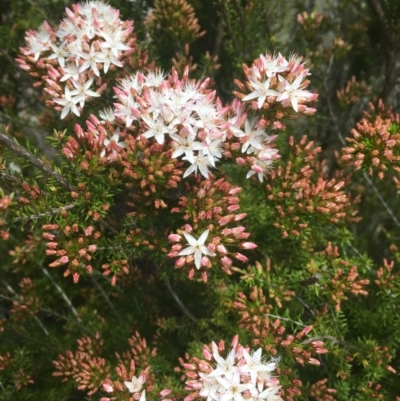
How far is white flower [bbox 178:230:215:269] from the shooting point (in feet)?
5.39

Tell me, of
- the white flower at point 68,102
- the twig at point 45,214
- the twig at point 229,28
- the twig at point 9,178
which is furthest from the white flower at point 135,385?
the twig at point 229,28

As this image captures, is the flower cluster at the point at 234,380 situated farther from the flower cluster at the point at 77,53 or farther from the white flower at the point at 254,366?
the flower cluster at the point at 77,53

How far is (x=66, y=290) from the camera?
3199mm

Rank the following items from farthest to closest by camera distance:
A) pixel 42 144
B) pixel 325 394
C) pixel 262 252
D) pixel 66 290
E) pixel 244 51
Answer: pixel 42 144
pixel 66 290
pixel 244 51
pixel 262 252
pixel 325 394

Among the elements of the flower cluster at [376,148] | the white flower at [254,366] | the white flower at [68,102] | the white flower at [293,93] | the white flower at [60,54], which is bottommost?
the white flower at [254,366]

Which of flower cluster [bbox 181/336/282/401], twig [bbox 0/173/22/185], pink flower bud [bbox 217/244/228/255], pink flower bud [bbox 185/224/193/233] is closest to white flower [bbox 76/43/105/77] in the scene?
twig [bbox 0/173/22/185]

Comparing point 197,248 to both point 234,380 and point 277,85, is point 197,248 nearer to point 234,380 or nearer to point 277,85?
point 234,380

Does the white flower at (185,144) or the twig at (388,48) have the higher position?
the twig at (388,48)

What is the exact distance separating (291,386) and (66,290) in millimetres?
1875

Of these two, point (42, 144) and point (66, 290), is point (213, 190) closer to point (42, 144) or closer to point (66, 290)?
point (66, 290)

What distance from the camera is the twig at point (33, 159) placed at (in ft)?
4.97

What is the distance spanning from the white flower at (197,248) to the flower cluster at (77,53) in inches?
29.7

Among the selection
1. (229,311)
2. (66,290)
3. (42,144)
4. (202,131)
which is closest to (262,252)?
(229,311)

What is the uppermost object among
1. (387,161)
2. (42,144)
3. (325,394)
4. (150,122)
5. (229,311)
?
(42,144)
